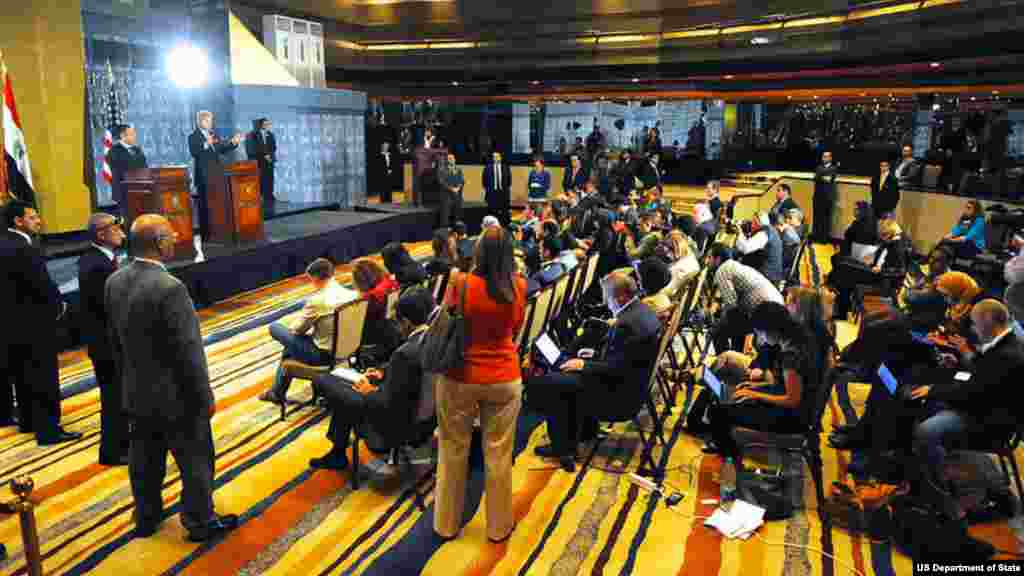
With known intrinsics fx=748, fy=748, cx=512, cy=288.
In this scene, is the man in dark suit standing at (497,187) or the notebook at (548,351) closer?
the notebook at (548,351)

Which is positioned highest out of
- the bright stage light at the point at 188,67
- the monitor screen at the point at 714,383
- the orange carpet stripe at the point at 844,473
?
the bright stage light at the point at 188,67

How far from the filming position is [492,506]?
3547 mm

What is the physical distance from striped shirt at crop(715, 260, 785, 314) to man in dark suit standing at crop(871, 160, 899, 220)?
22.9ft

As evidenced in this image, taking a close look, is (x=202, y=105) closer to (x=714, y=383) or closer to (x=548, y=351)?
(x=548, y=351)

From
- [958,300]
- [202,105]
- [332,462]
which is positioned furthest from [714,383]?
[202,105]

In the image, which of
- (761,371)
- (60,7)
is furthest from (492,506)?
(60,7)

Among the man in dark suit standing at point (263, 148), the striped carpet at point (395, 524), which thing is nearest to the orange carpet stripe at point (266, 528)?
the striped carpet at point (395, 524)

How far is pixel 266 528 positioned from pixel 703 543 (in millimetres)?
2154

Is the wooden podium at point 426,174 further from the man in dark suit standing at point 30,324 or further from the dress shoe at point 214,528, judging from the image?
the dress shoe at point 214,528

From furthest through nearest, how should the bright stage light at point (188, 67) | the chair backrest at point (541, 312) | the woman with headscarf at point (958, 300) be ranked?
the bright stage light at point (188, 67) → the chair backrest at point (541, 312) → the woman with headscarf at point (958, 300)

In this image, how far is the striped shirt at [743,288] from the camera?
5336 mm

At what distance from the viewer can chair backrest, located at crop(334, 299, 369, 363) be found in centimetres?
466

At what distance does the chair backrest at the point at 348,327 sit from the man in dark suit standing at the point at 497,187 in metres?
9.11

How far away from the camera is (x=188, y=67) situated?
39.1 feet
